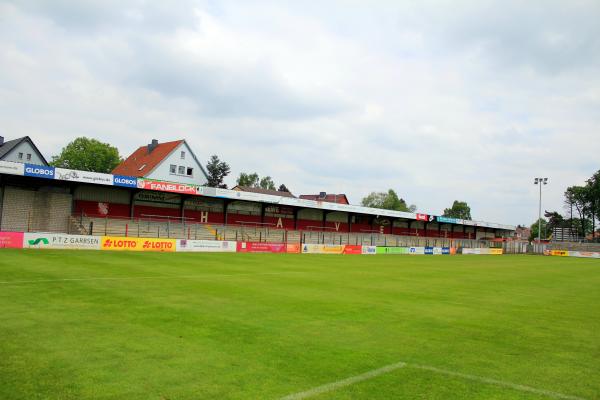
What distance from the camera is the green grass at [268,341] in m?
5.60

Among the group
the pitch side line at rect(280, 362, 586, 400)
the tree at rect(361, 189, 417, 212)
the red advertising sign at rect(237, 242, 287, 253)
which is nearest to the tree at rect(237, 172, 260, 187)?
the tree at rect(361, 189, 417, 212)

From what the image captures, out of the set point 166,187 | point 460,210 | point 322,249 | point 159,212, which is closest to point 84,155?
point 159,212

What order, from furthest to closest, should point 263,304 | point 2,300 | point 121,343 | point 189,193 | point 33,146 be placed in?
point 33,146
point 189,193
point 263,304
point 2,300
point 121,343

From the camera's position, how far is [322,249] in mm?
50750

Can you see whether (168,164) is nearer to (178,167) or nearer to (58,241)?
(178,167)

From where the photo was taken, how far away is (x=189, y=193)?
144 feet

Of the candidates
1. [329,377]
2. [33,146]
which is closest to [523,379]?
[329,377]

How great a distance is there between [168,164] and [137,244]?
2756 cm

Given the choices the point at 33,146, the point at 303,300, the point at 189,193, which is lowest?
the point at 303,300

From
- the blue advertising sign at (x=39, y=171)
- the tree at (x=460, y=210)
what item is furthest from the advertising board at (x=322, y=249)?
the tree at (x=460, y=210)

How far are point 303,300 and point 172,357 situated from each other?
679 cm

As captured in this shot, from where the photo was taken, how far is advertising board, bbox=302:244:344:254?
49056 millimetres

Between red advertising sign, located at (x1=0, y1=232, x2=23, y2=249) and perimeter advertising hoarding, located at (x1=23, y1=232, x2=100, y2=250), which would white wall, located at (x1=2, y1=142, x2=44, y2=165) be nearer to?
perimeter advertising hoarding, located at (x1=23, y1=232, x2=100, y2=250)

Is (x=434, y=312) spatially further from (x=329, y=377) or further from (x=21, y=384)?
(x=21, y=384)
